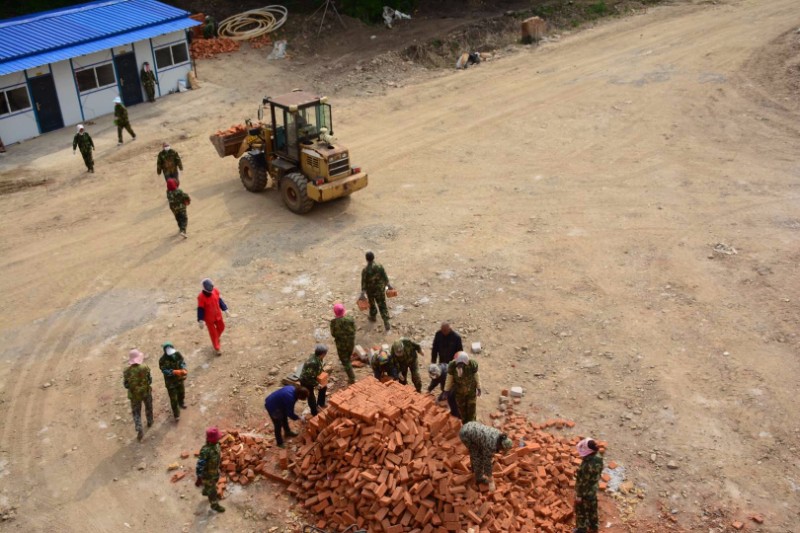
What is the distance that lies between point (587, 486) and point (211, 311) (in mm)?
6842

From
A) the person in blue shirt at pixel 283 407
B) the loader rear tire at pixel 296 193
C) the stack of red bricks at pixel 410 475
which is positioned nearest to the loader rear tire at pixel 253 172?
the loader rear tire at pixel 296 193

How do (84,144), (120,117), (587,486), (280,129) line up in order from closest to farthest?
(587,486) → (280,129) → (84,144) → (120,117)

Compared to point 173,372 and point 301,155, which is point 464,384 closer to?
point 173,372

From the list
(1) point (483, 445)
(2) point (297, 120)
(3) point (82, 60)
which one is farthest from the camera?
(3) point (82, 60)

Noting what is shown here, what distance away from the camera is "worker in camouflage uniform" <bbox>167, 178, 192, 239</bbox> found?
1648cm

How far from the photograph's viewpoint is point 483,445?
972 centimetres

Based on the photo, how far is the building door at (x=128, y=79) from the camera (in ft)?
80.9

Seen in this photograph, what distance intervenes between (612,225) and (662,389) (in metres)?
5.71

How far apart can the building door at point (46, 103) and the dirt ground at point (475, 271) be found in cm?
79

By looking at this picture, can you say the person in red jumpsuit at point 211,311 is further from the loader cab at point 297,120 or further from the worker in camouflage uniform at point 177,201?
the loader cab at point 297,120

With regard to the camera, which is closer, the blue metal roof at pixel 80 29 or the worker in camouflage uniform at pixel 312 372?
the worker in camouflage uniform at pixel 312 372

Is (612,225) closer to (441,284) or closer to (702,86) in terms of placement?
(441,284)

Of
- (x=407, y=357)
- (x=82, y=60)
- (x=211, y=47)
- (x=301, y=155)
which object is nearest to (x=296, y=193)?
(x=301, y=155)

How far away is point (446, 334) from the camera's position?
11.9m
